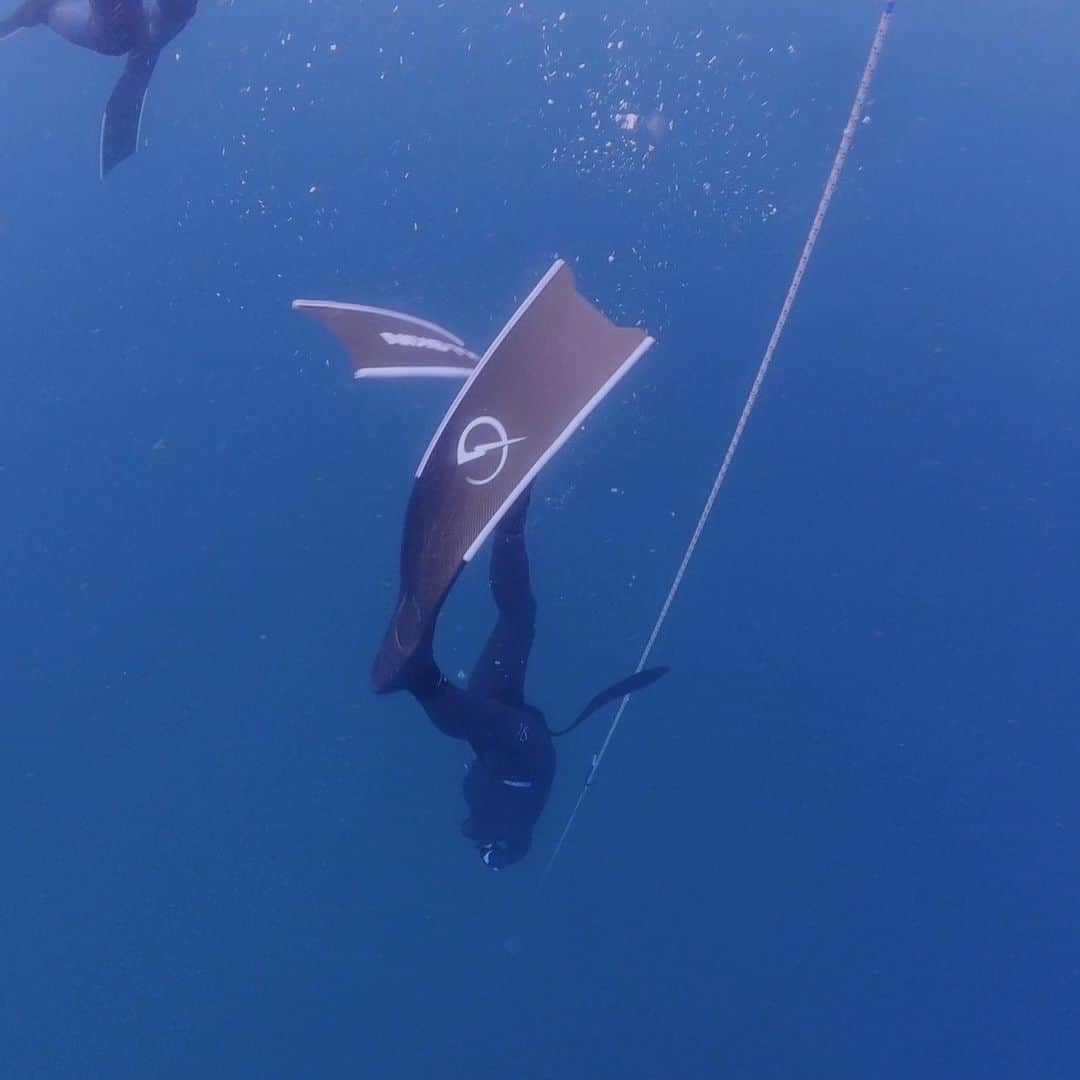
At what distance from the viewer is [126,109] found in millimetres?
3566

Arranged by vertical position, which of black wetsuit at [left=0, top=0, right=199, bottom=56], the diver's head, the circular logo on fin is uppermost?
black wetsuit at [left=0, top=0, right=199, bottom=56]

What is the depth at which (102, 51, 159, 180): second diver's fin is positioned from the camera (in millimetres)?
3344

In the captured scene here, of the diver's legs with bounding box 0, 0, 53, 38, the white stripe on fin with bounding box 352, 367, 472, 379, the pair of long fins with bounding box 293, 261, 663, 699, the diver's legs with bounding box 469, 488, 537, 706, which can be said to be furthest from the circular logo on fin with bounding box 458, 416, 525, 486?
the diver's legs with bounding box 0, 0, 53, 38

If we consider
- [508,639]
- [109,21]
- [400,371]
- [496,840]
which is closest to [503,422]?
[400,371]

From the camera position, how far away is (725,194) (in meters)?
3.64

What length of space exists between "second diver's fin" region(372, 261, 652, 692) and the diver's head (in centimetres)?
117

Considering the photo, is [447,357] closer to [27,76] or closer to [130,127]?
[130,127]

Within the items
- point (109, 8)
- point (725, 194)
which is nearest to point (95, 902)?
point (109, 8)

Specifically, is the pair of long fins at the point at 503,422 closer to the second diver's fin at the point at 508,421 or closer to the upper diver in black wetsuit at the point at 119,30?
the second diver's fin at the point at 508,421

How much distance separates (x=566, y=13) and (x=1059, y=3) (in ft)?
6.81

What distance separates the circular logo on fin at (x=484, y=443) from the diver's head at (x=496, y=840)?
150 cm

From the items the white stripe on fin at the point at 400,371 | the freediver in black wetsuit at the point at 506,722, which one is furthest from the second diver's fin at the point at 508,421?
the freediver in black wetsuit at the point at 506,722

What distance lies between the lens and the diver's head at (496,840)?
9.05 ft

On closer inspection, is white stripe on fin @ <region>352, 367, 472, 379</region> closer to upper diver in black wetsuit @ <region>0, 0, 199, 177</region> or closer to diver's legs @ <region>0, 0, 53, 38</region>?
upper diver in black wetsuit @ <region>0, 0, 199, 177</region>
